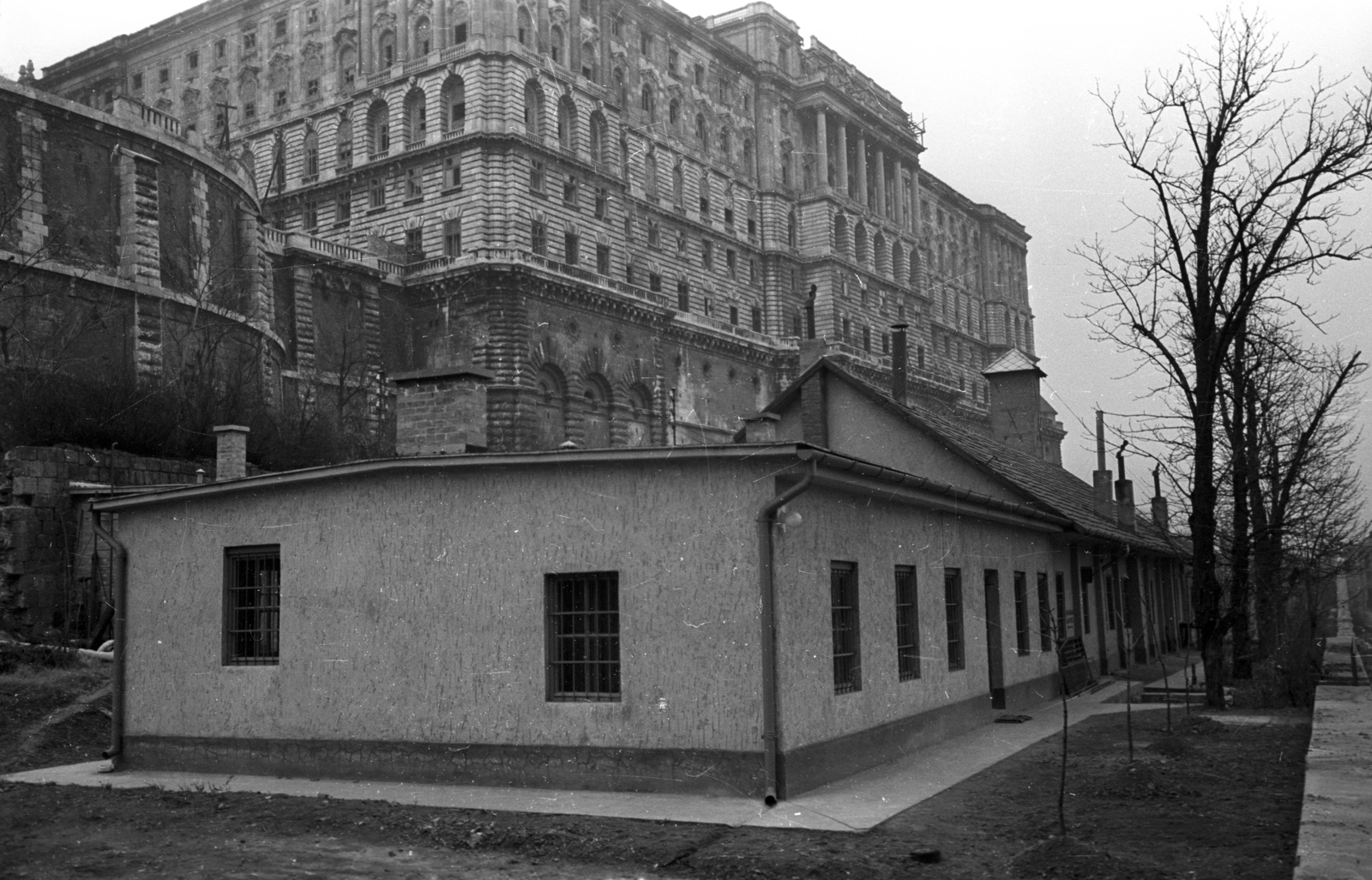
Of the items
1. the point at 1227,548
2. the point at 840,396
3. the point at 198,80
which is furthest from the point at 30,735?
the point at 198,80

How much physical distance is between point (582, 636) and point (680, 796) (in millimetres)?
1919

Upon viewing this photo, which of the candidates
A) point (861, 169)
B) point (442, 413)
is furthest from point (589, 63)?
point (442, 413)

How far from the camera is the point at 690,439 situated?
2928 inches

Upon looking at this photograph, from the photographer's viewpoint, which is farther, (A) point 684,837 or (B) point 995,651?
(B) point 995,651

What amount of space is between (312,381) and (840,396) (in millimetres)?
36340

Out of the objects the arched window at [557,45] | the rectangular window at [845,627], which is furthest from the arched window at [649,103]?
the rectangular window at [845,627]

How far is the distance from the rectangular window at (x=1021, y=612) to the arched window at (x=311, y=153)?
57.7 m

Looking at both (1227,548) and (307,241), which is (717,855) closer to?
(1227,548)

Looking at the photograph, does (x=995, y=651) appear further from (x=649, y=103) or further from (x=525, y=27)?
(x=649, y=103)

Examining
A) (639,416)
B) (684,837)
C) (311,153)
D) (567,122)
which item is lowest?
(684,837)

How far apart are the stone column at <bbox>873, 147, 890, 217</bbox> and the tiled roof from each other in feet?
238

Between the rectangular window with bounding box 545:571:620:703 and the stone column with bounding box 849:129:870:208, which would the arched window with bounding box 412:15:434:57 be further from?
the rectangular window with bounding box 545:571:620:703

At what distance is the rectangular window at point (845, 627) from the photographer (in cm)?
1434

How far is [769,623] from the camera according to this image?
1247 centimetres
